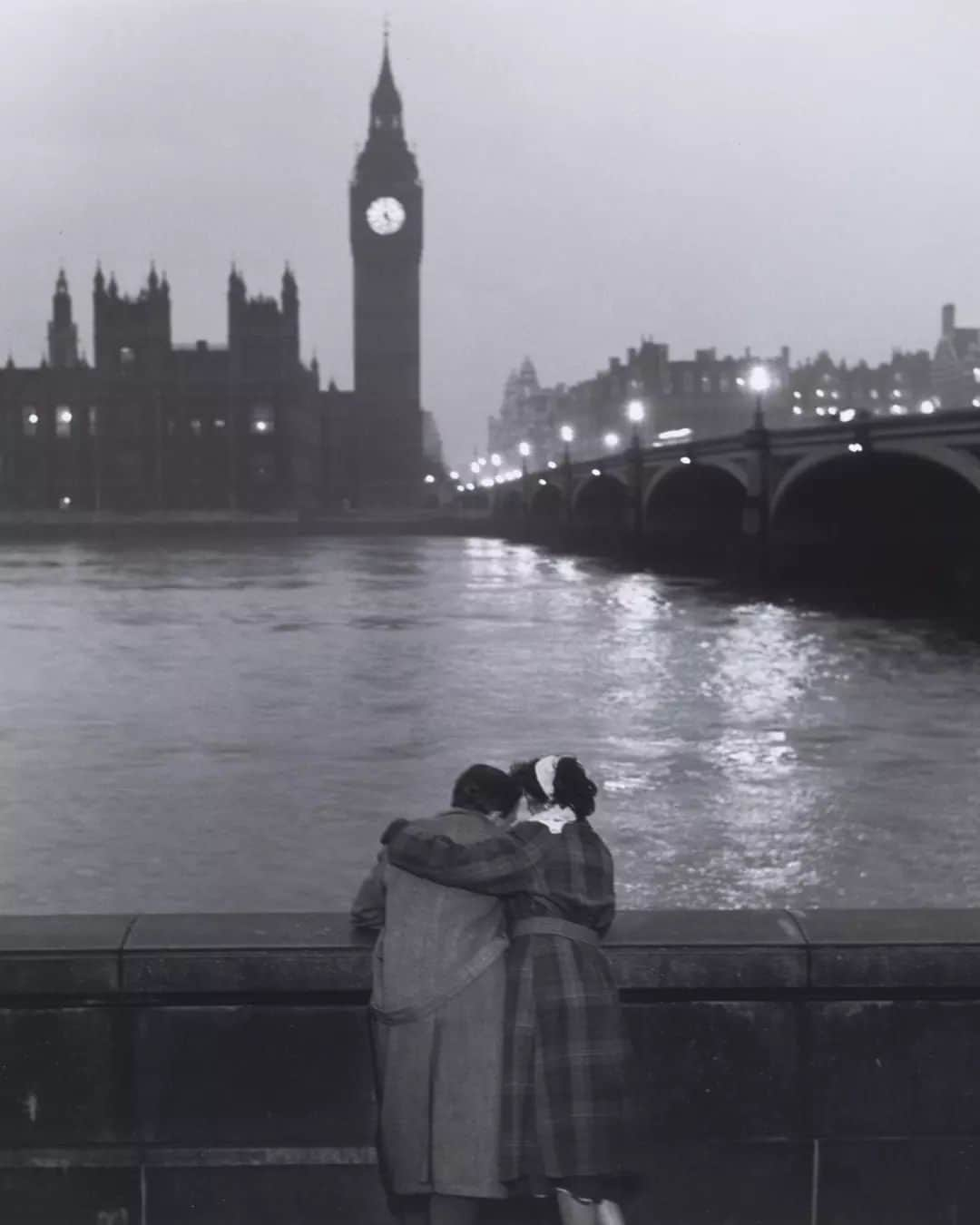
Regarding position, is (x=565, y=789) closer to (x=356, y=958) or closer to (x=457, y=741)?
(x=356, y=958)

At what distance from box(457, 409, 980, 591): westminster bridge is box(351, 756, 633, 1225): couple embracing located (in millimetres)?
33097

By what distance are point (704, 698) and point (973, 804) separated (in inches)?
294

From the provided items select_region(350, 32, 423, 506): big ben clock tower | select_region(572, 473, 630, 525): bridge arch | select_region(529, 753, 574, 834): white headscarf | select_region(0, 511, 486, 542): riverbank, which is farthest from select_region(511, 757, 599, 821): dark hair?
select_region(350, 32, 423, 506): big ben clock tower

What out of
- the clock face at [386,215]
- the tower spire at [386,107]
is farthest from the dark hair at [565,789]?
the tower spire at [386,107]

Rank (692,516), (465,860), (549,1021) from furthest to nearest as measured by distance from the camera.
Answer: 1. (692,516)
2. (549,1021)
3. (465,860)

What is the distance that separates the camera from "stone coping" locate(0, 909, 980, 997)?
16.4 feet

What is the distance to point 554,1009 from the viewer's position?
422 cm

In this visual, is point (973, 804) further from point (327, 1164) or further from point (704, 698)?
point (327, 1164)

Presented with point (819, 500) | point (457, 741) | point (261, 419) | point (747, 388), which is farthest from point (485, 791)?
point (747, 388)

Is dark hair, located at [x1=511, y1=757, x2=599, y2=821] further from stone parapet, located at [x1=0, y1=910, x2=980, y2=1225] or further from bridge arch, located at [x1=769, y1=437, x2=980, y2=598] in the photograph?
bridge arch, located at [x1=769, y1=437, x2=980, y2=598]

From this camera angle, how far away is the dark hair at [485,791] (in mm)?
4320

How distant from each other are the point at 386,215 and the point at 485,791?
5750 inches

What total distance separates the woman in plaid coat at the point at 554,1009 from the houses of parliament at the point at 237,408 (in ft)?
393

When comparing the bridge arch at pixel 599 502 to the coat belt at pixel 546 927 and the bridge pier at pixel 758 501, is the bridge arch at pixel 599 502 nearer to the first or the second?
the bridge pier at pixel 758 501
